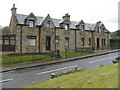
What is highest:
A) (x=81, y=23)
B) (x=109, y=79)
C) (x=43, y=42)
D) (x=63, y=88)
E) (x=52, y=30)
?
(x=81, y=23)

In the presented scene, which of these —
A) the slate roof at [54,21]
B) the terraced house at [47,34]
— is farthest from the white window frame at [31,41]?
the slate roof at [54,21]

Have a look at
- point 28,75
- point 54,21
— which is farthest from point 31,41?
point 28,75

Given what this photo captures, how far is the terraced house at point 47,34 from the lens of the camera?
29.0m

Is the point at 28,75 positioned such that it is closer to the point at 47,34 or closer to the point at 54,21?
the point at 47,34

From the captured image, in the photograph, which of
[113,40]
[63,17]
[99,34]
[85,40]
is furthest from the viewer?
[113,40]

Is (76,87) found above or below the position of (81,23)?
below

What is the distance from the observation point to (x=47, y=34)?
3169 centimetres

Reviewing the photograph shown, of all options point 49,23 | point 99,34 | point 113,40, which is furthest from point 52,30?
point 113,40

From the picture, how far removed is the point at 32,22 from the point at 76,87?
2509cm

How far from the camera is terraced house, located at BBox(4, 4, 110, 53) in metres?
29.0

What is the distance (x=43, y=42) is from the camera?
3122 cm

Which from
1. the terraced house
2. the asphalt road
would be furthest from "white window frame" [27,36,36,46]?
the asphalt road

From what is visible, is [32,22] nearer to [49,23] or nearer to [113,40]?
[49,23]

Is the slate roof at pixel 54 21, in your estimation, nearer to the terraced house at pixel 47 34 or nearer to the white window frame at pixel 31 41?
the terraced house at pixel 47 34
